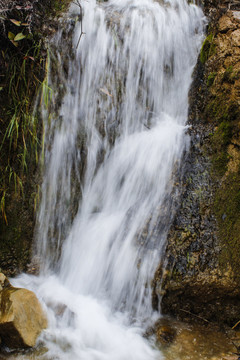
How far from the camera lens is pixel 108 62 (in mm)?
3732

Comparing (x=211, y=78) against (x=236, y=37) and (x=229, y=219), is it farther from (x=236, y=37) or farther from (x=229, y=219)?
(x=229, y=219)

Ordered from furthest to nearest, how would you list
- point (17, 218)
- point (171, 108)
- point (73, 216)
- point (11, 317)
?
point (171, 108)
point (73, 216)
point (17, 218)
point (11, 317)

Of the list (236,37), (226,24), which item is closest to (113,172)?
(236,37)

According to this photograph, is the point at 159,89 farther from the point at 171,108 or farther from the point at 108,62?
the point at 108,62

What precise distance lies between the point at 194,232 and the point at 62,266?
1.51m

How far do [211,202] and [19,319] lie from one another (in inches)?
81.6

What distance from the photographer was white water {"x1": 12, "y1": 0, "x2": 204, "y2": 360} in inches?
108

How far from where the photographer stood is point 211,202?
119 inches

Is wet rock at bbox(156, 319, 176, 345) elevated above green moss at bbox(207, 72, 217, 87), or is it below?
below

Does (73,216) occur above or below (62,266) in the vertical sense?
above

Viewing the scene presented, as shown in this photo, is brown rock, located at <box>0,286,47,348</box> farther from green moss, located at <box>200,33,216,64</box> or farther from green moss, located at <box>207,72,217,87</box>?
green moss, located at <box>200,33,216,64</box>

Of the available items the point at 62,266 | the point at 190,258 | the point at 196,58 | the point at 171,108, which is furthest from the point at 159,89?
the point at 62,266

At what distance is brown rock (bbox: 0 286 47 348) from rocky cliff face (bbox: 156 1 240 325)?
115 cm

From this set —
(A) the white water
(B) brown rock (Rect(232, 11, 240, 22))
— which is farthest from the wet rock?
(B) brown rock (Rect(232, 11, 240, 22))
